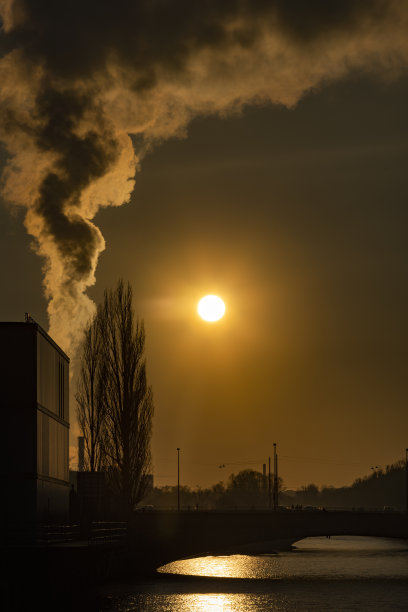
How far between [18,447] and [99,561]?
918cm

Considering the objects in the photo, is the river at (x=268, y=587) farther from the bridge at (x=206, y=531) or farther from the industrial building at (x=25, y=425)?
the industrial building at (x=25, y=425)

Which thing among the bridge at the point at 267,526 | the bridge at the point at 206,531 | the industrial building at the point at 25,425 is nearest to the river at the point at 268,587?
the bridge at the point at 206,531

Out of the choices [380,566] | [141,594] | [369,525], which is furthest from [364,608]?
[369,525]

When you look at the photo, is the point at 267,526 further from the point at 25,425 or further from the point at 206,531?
the point at 25,425

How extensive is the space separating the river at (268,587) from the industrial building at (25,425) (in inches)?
278

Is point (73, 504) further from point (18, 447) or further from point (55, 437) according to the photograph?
point (18, 447)

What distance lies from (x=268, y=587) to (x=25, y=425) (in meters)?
28.0

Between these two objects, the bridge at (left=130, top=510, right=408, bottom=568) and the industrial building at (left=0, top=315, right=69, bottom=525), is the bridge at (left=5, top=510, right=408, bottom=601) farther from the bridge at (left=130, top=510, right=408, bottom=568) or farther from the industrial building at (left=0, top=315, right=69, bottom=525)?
the industrial building at (left=0, top=315, right=69, bottom=525)

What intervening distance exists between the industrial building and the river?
7.07m

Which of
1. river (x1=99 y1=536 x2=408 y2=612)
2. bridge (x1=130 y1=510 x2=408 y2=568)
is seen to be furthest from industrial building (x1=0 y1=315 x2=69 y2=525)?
bridge (x1=130 y1=510 x2=408 y2=568)

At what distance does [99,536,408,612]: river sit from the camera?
201 ft

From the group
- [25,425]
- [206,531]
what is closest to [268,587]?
[25,425]

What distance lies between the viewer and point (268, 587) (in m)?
77.9

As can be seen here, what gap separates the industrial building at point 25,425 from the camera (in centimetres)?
5750
